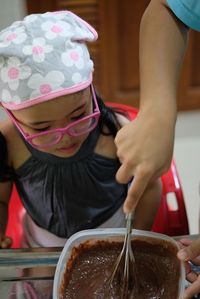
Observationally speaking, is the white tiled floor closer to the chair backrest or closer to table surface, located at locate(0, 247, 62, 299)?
the chair backrest

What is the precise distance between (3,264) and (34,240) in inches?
12.8

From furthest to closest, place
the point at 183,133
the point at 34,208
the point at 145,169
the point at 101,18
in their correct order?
the point at 183,133 → the point at 101,18 → the point at 34,208 → the point at 145,169

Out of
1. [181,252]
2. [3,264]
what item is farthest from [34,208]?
[181,252]

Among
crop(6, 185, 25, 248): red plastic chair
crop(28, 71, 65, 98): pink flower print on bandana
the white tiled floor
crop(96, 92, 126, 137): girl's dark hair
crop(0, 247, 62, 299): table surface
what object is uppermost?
crop(28, 71, 65, 98): pink flower print on bandana

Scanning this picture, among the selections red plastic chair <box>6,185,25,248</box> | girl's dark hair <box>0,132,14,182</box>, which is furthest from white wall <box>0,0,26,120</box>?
girl's dark hair <box>0,132,14,182</box>

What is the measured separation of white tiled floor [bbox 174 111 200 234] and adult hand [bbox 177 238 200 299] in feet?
2.51

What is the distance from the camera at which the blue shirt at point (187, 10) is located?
595mm

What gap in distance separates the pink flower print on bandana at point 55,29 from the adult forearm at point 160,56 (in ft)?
0.41

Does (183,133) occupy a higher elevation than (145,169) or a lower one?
lower

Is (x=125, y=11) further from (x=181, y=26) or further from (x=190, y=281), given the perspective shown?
(x=190, y=281)

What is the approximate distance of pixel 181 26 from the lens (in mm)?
603

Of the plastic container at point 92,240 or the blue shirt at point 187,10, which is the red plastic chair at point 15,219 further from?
the blue shirt at point 187,10

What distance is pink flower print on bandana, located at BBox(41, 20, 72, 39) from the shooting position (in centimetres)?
65

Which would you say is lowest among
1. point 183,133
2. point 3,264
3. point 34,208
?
point 183,133
